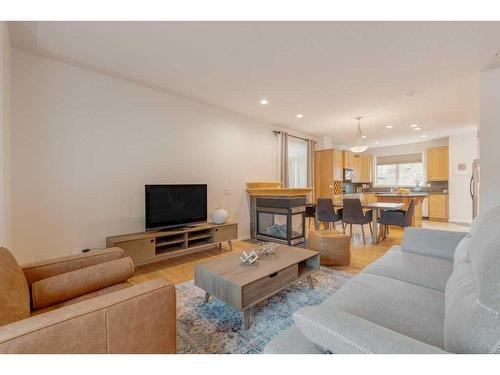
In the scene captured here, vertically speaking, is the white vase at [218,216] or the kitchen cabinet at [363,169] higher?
the kitchen cabinet at [363,169]

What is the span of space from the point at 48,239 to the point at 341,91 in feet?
14.3

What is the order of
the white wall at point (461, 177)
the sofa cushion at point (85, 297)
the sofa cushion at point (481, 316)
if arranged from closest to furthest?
the sofa cushion at point (481, 316) < the sofa cushion at point (85, 297) < the white wall at point (461, 177)

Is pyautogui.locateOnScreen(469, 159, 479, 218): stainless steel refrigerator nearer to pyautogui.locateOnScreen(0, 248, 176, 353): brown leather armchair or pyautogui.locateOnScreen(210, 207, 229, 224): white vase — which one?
pyautogui.locateOnScreen(210, 207, 229, 224): white vase

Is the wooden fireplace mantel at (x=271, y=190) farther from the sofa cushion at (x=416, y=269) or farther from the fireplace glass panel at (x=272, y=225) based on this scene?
the sofa cushion at (x=416, y=269)

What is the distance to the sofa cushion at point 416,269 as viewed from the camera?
1.56 m

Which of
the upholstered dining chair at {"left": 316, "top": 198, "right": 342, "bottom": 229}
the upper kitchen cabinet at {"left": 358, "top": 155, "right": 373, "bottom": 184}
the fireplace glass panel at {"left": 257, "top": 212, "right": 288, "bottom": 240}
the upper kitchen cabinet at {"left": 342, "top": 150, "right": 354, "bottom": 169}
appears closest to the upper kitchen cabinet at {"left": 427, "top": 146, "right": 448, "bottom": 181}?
the upper kitchen cabinet at {"left": 358, "top": 155, "right": 373, "bottom": 184}

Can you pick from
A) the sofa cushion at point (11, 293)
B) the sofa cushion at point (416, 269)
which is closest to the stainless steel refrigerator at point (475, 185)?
the sofa cushion at point (416, 269)

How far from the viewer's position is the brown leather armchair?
87 cm

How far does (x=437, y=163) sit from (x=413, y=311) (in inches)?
301

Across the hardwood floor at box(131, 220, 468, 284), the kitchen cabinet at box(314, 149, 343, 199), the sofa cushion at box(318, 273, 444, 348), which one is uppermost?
the kitchen cabinet at box(314, 149, 343, 199)

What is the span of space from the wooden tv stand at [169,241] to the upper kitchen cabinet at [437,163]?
672cm

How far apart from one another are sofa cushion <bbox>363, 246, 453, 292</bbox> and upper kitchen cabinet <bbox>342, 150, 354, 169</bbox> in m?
5.68
